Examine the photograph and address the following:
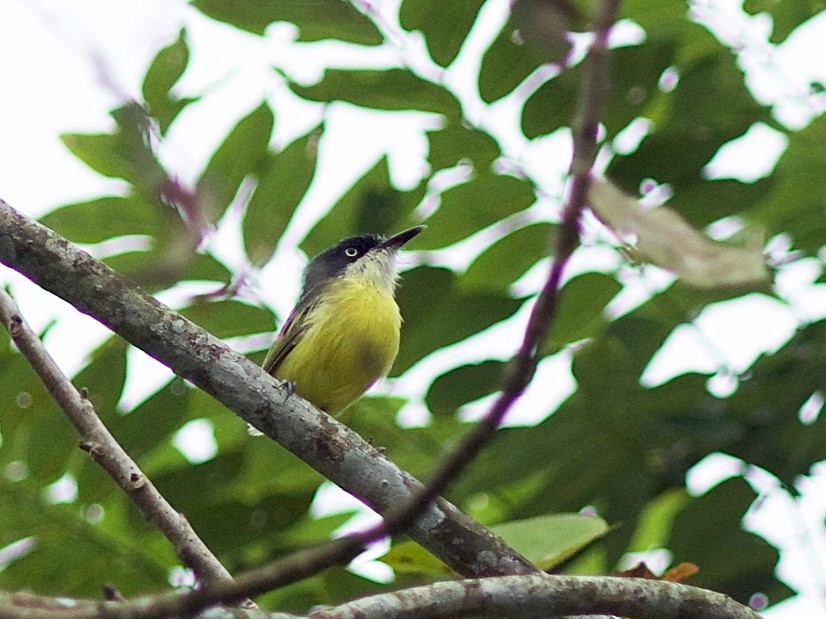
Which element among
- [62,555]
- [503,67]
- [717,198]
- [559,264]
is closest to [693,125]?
[717,198]

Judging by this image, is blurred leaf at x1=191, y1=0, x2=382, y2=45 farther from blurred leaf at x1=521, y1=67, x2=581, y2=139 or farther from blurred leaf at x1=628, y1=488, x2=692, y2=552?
blurred leaf at x1=628, y1=488, x2=692, y2=552

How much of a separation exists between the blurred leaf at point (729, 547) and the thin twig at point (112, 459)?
1790mm

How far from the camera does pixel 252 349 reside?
475 centimetres

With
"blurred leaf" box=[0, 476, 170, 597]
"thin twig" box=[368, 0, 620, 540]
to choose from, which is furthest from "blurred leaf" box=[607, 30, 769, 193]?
"thin twig" box=[368, 0, 620, 540]

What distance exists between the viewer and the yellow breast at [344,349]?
4.62 meters

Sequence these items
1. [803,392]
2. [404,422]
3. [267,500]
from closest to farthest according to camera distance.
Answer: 1. [803,392]
2. [267,500]
3. [404,422]

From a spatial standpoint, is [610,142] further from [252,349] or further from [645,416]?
[252,349]

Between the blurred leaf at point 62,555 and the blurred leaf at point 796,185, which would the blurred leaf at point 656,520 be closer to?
the blurred leaf at point 796,185

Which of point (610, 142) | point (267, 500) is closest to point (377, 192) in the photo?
point (610, 142)

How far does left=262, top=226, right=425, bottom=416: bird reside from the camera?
4.67m

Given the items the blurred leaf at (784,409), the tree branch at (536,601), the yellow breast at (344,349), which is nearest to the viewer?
the tree branch at (536,601)

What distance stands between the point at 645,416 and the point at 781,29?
159cm

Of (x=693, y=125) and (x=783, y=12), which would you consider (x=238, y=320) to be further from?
(x=783, y=12)

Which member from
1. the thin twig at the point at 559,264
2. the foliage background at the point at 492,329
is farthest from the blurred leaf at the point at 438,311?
the thin twig at the point at 559,264
